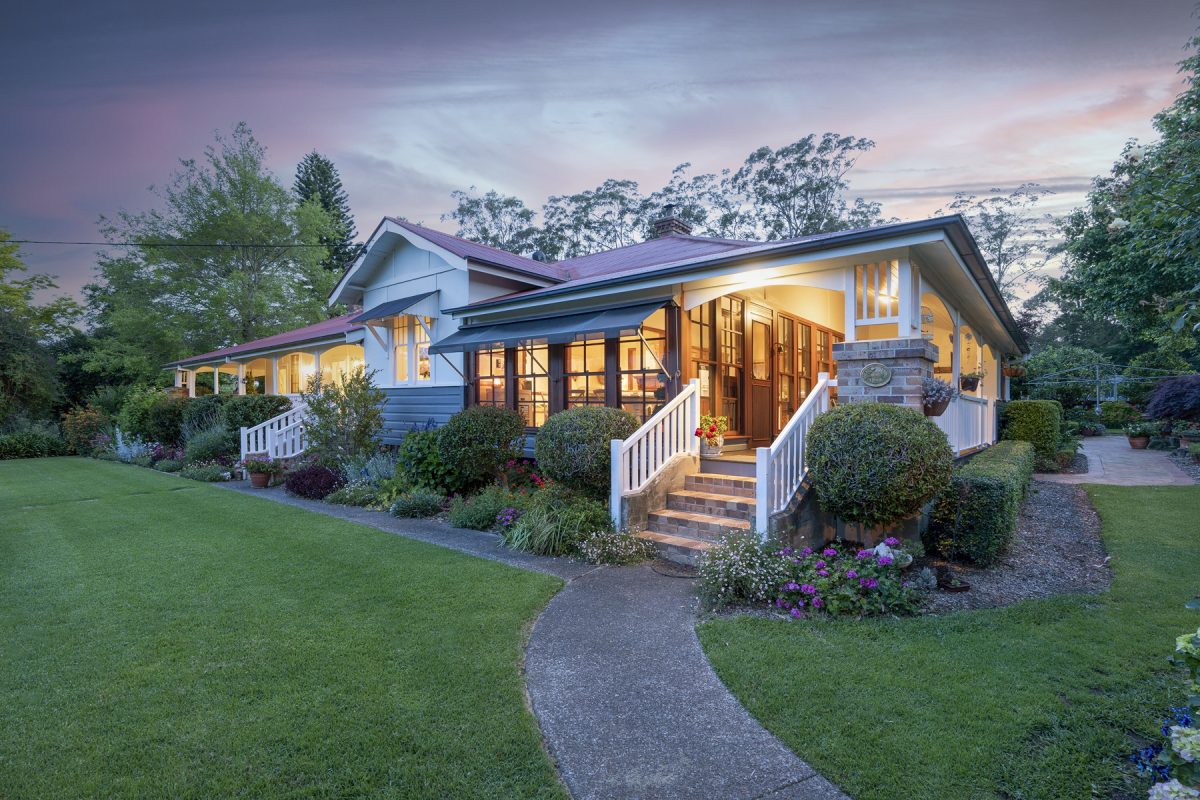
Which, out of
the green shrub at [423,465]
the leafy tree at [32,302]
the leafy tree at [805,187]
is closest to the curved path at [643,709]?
the green shrub at [423,465]

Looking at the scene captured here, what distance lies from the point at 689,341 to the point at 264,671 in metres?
6.22

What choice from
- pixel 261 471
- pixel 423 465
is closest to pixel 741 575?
pixel 423 465

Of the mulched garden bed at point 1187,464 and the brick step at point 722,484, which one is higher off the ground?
the brick step at point 722,484

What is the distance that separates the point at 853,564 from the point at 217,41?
1293cm

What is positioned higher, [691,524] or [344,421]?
[344,421]

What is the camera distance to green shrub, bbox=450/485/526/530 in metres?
7.48

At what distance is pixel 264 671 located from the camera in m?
3.32

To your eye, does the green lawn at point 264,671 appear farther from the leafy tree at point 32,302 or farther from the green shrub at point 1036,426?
the leafy tree at point 32,302

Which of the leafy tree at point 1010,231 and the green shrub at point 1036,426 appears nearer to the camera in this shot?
the green shrub at point 1036,426

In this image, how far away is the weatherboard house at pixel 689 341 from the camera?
601 centimetres

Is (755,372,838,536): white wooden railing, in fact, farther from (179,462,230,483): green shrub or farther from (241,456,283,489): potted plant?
(179,462,230,483): green shrub

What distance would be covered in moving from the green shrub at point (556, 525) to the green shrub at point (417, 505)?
2.05m

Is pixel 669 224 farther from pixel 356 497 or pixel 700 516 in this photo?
pixel 700 516

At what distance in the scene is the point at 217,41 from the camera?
983 centimetres
